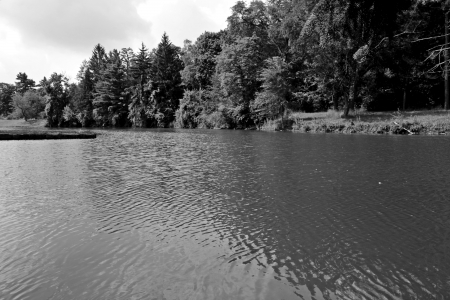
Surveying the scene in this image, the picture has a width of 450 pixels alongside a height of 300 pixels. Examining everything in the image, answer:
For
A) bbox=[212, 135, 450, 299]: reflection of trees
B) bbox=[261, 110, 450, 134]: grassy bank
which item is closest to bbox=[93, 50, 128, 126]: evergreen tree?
bbox=[261, 110, 450, 134]: grassy bank

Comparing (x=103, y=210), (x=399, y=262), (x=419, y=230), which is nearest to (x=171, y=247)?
(x=103, y=210)

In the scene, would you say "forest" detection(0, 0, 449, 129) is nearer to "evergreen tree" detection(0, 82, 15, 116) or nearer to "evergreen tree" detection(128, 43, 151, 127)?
"evergreen tree" detection(128, 43, 151, 127)

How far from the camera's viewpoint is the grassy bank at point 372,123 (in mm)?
Answer: 36162

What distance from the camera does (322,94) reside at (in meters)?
55.8

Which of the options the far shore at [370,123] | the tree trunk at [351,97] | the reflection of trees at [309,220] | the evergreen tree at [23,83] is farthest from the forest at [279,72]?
the evergreen tree at [23,83]

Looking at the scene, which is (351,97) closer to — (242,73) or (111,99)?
(242,73)

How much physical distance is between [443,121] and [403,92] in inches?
671

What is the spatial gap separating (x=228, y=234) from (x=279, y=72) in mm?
45774

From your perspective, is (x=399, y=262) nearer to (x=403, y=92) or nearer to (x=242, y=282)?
(x=242, y=282)

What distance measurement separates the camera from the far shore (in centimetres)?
3612

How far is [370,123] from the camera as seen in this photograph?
133 ft

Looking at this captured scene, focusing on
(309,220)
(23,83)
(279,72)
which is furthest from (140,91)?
(23,83)

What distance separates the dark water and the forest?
13.1 meters

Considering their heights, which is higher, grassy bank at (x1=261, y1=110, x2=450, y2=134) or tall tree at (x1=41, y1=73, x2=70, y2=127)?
tall tree at (x1=41, y1=73, x2=70, y2=127)
